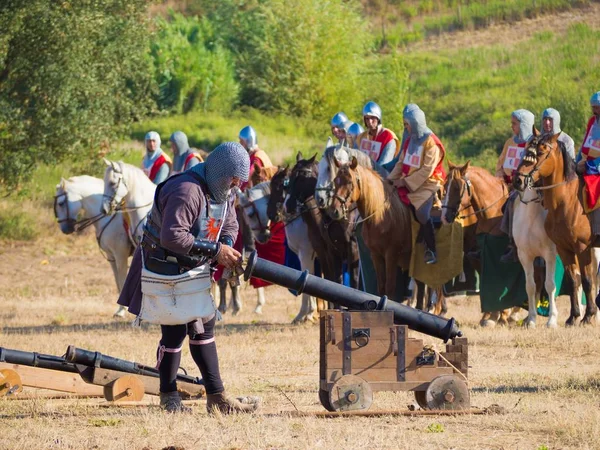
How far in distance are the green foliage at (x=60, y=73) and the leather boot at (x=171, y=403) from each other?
1658 cm

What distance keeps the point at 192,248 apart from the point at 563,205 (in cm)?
749

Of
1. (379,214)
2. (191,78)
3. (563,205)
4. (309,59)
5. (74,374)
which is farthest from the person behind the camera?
(191,78)

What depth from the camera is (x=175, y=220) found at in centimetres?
780

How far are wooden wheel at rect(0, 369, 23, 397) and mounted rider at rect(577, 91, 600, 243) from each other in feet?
25.3

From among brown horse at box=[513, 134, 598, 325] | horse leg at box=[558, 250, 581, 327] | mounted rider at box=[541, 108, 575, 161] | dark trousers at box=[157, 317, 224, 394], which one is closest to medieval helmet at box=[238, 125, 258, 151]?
mounted rider at box=[541, 108, 575, 161]

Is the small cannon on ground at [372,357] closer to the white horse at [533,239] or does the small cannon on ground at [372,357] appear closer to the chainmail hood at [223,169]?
the chainmail hood at [223,169]

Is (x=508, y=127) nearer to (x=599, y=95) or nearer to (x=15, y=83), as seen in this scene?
(x=15, y=83)

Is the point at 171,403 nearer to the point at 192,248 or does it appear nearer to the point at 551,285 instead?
the point at 192,248

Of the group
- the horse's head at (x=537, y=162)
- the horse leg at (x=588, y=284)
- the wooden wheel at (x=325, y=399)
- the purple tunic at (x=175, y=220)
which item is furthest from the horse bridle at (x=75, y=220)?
the wooden wheel at (x=325, y=399)

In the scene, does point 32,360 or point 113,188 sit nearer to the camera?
point 32,360

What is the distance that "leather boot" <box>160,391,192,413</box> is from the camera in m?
8.24

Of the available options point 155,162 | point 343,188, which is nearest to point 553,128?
point 343,188

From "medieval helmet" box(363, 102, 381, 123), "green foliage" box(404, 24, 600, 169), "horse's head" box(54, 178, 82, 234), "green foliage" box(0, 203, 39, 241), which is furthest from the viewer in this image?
"green foliage" box(404, 24, 600, 169)

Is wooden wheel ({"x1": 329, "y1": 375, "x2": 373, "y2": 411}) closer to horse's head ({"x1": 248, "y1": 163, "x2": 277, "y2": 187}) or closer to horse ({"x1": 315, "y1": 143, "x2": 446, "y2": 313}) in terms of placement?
horse ({"x1": 315, "y1": 143, "x2": 446, "y2": 313})
